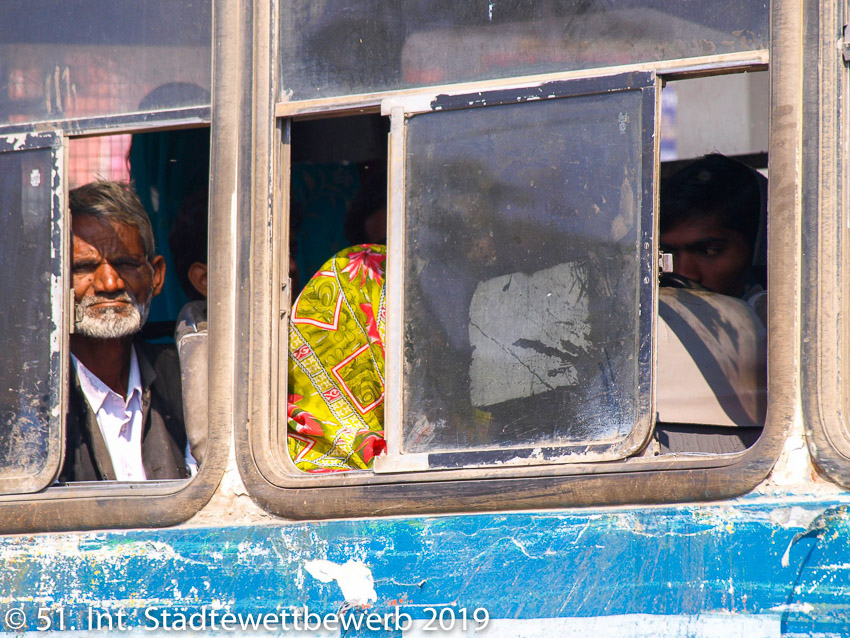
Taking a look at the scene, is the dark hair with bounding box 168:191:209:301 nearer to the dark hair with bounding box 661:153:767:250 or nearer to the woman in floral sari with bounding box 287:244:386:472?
the woman in floral sari with bounding box 287:244:386:472

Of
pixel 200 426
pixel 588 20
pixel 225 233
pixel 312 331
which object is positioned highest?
pixel 588 20

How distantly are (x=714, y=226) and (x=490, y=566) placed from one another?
1.27m

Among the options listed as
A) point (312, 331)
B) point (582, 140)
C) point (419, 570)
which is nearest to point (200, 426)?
point (312, 331)

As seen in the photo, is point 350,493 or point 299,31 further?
point 299,31

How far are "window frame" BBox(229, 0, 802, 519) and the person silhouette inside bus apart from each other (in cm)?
94

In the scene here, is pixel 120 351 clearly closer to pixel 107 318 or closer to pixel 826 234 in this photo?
pixel 107 318

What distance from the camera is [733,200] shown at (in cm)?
296

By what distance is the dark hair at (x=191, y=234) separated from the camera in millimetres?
3602

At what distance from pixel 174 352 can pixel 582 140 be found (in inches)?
65.4

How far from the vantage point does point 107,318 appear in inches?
121

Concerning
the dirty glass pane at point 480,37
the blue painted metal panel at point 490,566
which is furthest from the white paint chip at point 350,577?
the dirty glass pane at point 480,37

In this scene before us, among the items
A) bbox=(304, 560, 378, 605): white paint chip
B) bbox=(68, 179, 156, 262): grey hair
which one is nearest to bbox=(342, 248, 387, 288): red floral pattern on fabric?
bbox=(304, 560, 378, 605): white paint chip

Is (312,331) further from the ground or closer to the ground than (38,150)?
closer to the ground

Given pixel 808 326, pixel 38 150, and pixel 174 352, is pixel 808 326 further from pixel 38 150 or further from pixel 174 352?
pixel 174 352
